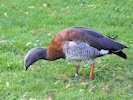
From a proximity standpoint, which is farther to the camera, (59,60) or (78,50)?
(59,60)

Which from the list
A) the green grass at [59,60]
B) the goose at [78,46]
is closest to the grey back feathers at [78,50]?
the goose at [78,46]

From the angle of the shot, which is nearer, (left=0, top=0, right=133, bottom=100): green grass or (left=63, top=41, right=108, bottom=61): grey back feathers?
(left=0, top=0, right=133, bottom=100): green grass

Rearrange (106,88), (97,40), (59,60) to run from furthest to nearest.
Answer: (59,60), (97,40), (106,88)

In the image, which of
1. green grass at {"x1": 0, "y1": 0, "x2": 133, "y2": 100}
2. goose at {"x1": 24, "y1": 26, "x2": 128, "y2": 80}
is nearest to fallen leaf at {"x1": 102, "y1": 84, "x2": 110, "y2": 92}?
green grass at {"x1": 0, "y1": 0, "x2": 133, "y2": 100}

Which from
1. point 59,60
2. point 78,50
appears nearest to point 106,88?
point 78,50

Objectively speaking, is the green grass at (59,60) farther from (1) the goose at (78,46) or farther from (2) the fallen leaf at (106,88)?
(1) the goose at (78,46)

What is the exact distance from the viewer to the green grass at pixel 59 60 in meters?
6.46

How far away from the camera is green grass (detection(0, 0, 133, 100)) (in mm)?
6465

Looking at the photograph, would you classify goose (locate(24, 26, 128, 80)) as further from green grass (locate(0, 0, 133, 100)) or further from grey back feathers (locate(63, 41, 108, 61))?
green grass (locate(0, 0, 133, 100))

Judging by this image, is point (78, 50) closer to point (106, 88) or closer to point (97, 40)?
point (97, 40)

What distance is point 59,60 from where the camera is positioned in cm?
782

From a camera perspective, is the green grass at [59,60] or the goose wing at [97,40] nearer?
the green grass at [59,60]

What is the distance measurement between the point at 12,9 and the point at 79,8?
5.43 ft

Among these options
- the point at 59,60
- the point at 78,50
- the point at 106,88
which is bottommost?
the point at 59,60
